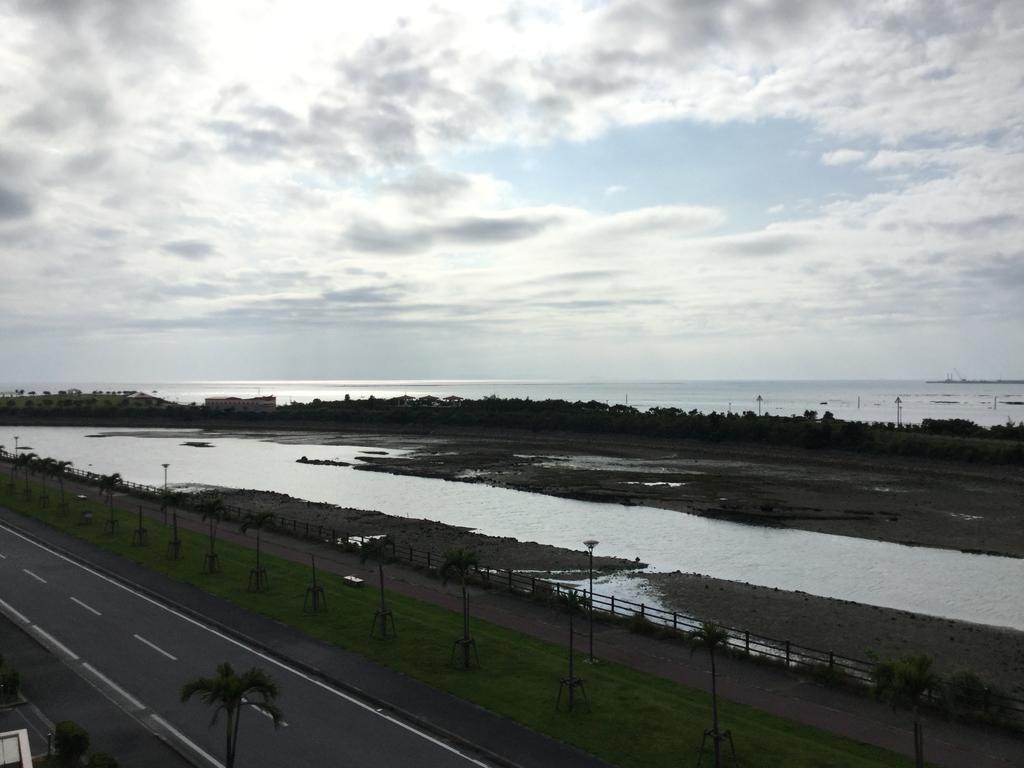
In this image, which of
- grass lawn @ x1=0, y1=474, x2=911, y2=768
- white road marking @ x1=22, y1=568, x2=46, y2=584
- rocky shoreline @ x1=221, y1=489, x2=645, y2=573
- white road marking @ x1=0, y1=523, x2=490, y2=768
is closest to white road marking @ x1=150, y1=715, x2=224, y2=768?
white road marking @ x1=0, y1=523, x2=490, y2=768

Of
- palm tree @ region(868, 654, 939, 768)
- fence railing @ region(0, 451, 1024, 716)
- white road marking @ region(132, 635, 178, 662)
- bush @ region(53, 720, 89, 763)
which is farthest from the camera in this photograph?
white road marking @ region(132, 635, 178, 662)

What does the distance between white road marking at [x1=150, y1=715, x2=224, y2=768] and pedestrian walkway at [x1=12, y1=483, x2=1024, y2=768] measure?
1391 centimetres

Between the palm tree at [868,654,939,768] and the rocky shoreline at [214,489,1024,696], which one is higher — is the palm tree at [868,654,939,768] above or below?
above

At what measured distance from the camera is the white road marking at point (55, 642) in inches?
1124

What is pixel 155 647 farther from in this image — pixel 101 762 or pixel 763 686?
pixel 763 686

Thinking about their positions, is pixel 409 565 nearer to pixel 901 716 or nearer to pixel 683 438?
pixel 901 716

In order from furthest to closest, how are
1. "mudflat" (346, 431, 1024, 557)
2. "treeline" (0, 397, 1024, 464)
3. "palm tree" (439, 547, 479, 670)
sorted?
"treeline" (0, 397, 1024, 464) → "mudflat" (346, 431, 1024, 557) → "palm tree" (439, 547, 479, 670)

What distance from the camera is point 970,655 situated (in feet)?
111

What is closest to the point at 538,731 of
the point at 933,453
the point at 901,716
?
the point at 901,716

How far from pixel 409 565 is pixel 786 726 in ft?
82.8

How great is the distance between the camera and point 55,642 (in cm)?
2983

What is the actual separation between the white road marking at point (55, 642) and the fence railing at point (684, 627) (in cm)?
1363

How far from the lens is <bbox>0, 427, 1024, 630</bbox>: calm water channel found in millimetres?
46250

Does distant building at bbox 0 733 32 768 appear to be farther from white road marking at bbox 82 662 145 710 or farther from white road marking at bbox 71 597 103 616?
white road marking at bbox 71 597 103 616
